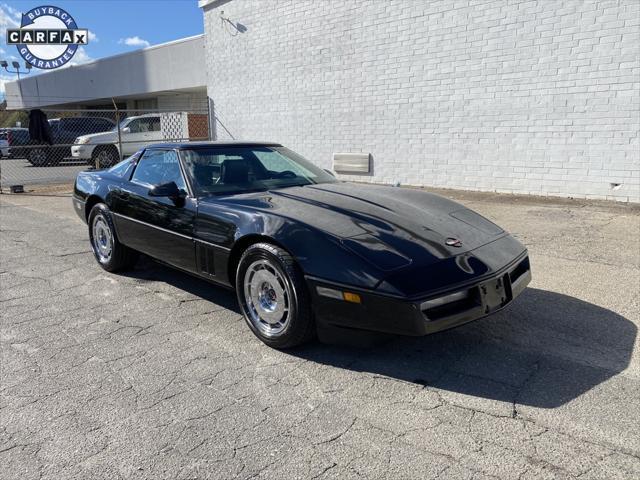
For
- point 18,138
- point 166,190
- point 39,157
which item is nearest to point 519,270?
point 166,190

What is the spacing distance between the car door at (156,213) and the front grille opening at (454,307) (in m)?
1.98

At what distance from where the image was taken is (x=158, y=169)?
15.4ft

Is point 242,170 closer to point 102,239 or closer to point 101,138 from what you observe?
point 102,239

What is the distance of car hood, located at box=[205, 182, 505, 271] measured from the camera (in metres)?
3.12

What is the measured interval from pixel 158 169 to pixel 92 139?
49.1 ft

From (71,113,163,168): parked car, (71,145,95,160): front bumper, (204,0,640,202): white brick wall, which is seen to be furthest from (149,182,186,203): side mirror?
(71,145,95,160): front bumper

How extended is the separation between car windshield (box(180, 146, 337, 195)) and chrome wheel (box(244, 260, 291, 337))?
0.93 m

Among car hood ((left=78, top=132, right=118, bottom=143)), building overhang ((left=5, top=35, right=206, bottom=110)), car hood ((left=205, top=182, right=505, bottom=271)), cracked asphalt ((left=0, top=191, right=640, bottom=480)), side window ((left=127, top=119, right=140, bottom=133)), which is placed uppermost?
building overhang ((left=5, top=35, right=206, bottom=110))

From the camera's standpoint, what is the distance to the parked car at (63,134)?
20422 millimetres

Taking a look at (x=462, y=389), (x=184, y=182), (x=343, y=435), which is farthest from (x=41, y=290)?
(x=462, y=389)

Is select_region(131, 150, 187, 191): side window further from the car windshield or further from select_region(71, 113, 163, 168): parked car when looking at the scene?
select_region(71, 113, 163, 168): parked car

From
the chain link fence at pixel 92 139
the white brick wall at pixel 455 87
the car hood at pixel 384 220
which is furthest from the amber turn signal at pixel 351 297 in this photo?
the chain link fence at pixel 92 139

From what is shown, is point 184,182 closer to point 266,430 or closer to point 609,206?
point 266,430

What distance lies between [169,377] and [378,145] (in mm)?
9678
